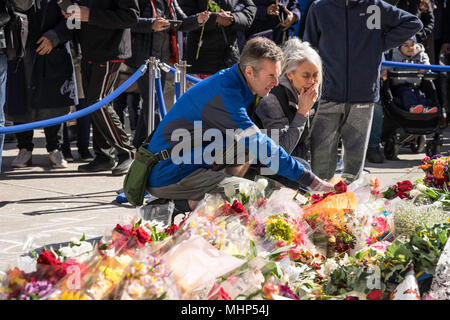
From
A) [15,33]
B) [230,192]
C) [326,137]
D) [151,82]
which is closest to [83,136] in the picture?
[15,33]

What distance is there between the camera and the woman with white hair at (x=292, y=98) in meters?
→ 4.12

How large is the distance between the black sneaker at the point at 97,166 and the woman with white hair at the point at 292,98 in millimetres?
2615

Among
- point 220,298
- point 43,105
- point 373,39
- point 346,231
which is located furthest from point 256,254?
point 43,105

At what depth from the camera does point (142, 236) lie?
88.8 inches

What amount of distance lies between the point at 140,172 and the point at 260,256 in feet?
5.24

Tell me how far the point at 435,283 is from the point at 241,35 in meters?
5.10

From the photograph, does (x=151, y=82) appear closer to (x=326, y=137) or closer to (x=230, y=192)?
(x=326, y=137)

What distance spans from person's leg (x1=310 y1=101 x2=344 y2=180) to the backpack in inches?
96.3

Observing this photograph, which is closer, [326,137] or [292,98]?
[292,98]

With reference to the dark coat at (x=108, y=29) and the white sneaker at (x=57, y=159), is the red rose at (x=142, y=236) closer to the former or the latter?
the dark coat at (x=108, y=29)

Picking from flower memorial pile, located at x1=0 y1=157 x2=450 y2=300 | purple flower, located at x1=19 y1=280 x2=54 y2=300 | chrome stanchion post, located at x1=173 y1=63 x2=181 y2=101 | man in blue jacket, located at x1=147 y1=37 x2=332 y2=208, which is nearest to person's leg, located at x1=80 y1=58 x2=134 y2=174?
chrome stanchion post, located at x1=173 y1=63 x2=181 y2=101

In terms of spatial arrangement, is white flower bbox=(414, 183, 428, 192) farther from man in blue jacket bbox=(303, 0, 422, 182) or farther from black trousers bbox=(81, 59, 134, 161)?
black trousers bbox=(81, 59, 134, 161)

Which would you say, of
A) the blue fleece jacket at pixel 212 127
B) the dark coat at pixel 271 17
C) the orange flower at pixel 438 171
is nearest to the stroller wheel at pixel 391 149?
the dark coat at pixel 271 17

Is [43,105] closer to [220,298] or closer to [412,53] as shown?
[412,53]
